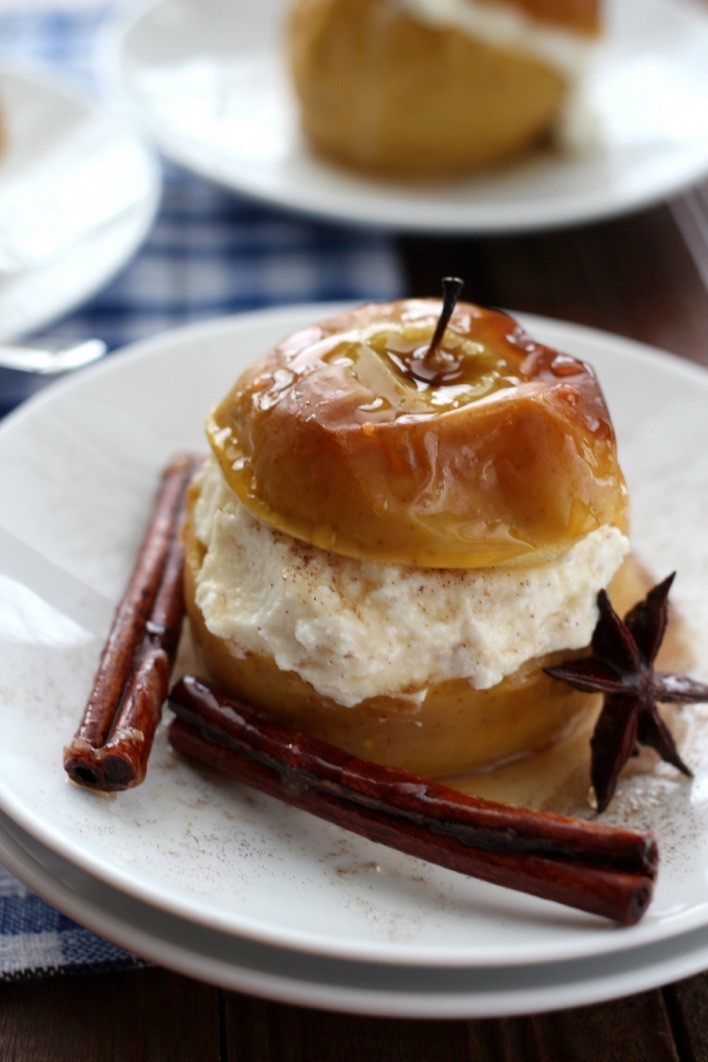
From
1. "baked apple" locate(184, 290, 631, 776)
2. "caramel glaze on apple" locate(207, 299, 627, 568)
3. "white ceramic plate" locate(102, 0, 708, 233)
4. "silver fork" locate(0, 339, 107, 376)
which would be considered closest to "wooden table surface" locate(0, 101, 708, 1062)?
"baked apple" locate(184, 290, 631, 776)

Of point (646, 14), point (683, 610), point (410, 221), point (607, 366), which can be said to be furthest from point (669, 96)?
point (683, 610)

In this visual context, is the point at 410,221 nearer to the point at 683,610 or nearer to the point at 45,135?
the point at 45,135

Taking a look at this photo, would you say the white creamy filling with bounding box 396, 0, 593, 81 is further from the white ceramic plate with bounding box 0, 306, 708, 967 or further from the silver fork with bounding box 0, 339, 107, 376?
the silver fork with bounding box 0, 339, 107, 376

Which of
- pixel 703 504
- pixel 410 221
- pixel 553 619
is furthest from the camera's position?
pixel 410 221

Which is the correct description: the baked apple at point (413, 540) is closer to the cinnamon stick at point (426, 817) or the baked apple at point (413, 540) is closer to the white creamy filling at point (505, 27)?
the cinnamon stick at point (426, 817)

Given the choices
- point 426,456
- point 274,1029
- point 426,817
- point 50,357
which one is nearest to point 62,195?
point 50,357
